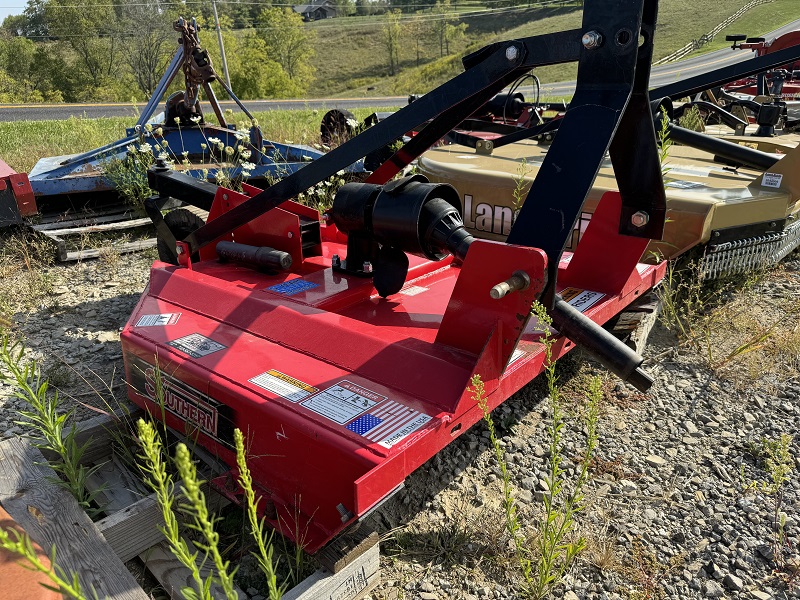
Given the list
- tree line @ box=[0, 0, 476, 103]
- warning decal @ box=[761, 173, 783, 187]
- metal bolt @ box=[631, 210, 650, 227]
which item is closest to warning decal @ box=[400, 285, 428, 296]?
metal bolt @ box=[631, 210, 650, 227]

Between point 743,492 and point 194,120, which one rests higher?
point 194,120

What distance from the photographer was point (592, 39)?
1729 millimetres

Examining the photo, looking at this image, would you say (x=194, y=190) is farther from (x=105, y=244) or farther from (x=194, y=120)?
(x=194, y=120)

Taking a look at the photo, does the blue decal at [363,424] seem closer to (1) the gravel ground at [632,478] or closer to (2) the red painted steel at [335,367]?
(2) the red painted steel at [335,367]

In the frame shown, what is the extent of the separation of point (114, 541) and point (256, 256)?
1393 mm

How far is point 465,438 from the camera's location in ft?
8.64

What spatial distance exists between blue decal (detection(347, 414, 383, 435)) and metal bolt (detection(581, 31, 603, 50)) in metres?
1.24

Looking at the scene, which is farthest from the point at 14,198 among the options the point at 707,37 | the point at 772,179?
the point at 707,37

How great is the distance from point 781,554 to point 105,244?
483cm

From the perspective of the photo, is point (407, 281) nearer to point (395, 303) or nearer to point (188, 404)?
point (395, 303)

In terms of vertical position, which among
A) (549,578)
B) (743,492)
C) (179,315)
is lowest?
(743,492)

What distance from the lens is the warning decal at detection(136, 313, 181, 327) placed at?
8.16 ft

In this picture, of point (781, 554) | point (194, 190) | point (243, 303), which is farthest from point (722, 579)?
point (194, 190)

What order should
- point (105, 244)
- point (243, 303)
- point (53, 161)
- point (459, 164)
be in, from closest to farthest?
point (243, 303), point (459, 164), point (105, 244), point (53, 161)
